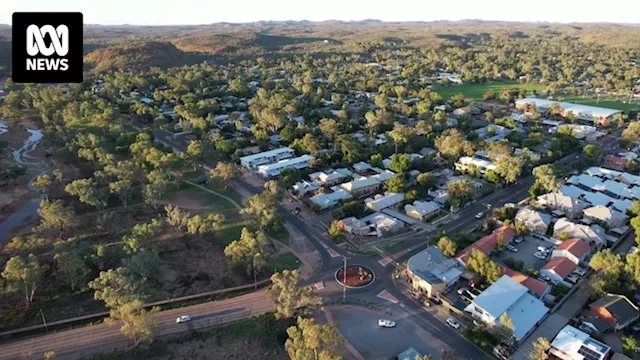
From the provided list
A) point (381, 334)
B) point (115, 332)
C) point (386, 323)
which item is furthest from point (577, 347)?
point (115, 332)

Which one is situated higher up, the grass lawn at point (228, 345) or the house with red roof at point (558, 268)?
the house with red roof at point (558, 268)

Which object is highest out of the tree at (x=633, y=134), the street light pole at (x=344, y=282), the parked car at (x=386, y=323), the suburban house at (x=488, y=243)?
the tree at (x=633, y=134)

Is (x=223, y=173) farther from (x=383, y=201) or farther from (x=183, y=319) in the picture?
(x=183, y=319)

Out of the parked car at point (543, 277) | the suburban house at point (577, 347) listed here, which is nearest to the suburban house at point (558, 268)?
the parked car at point (543, 277)

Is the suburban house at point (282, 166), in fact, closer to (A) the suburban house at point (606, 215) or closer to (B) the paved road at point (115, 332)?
(B) the paved road at point (115, 332)

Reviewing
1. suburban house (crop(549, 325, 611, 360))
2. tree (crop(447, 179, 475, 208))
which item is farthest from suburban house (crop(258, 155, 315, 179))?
suburban house (crop(549, 325, 611, 360))

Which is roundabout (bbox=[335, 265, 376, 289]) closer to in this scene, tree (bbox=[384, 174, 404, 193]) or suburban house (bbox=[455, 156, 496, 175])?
tree (bbox=[384, 174, 404, 193])
